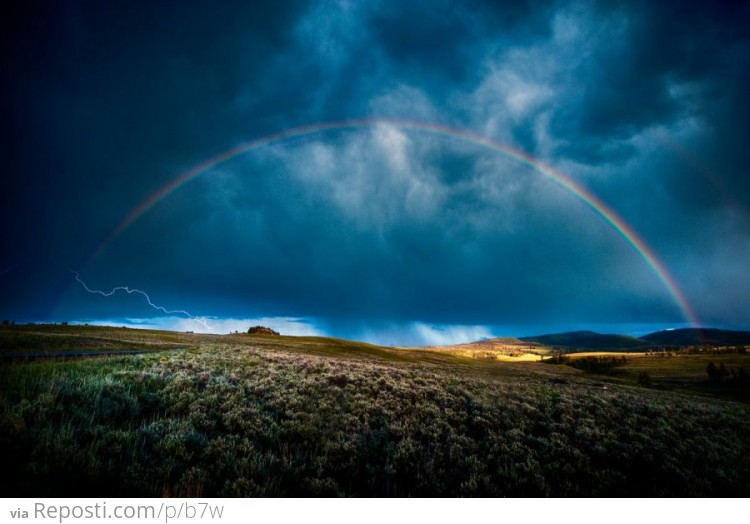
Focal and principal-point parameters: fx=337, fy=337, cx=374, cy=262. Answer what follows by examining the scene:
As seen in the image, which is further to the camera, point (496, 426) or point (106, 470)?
point (496, 426)

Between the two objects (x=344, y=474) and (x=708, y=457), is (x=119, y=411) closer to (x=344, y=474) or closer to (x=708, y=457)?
(x=344, y=474)

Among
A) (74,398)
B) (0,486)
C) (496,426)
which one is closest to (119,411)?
(74,398)

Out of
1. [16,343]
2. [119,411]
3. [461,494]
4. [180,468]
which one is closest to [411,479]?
[461,494]

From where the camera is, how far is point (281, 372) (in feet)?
66.7

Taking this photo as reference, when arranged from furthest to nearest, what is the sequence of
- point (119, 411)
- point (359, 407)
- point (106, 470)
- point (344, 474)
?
point (359, 407) → point (119, 411) → point (344, 474) → point (106, 470)

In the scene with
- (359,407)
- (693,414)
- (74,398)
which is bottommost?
(693,414)

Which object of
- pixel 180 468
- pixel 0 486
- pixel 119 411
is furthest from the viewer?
pixel 119 411

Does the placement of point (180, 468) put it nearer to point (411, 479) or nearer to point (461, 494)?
point (411, 479)

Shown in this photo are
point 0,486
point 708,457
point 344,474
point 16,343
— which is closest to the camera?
point 0,486

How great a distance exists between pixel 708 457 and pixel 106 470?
17.3 m

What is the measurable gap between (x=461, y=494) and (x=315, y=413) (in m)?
6.35

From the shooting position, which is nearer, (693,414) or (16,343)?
(693,414)

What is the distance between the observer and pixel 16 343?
83.8 feet

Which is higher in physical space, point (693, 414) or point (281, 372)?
point (281, 372)
